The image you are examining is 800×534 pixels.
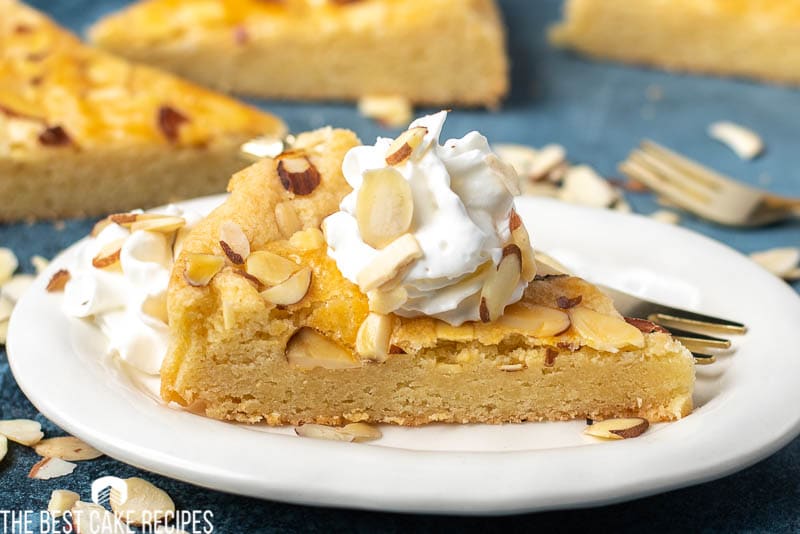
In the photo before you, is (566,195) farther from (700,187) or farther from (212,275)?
(212,275)

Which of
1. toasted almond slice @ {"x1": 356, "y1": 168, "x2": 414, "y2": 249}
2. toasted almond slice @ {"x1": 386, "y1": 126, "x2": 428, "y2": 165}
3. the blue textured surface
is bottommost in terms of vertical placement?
the blue textured surface

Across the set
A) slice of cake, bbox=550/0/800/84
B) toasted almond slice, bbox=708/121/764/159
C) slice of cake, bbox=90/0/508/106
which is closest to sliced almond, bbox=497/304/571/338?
toasted almond slice, bbox=708/121/764/159

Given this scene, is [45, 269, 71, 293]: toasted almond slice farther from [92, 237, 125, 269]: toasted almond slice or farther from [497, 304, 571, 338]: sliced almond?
[497, 304, 571, 338]: sliced almond

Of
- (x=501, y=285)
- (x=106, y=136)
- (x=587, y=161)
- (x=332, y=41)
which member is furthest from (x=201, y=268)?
(x=332, y=41)

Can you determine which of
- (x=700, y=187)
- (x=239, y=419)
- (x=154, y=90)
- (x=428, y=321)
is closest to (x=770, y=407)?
(x=428, y=321)

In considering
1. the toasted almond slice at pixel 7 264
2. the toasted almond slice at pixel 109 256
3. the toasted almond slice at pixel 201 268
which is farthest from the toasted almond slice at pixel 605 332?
the toasted almond slice at pixel 7 264
